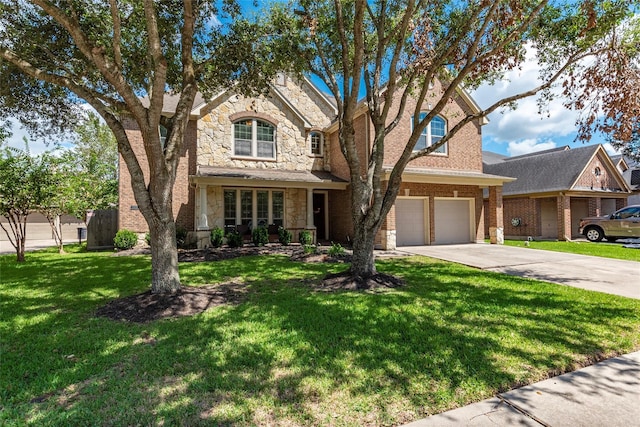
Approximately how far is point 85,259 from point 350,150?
10.7 m

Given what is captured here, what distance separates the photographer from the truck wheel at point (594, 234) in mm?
17016

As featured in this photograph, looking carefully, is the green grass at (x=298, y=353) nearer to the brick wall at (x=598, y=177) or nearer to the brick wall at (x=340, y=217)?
the brick wall at (x=340, y=217)

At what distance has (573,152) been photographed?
20203mm

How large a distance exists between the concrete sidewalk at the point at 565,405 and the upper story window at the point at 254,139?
49.0 feet

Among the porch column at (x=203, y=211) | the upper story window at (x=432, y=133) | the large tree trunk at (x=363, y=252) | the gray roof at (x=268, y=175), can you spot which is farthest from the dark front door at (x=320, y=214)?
the large tree trunk at (x=363, y=252)

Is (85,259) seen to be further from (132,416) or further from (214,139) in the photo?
(132,416)

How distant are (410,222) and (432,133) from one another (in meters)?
4.45

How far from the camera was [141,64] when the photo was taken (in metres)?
8.13

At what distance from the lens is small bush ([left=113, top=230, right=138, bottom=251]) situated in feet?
45.3

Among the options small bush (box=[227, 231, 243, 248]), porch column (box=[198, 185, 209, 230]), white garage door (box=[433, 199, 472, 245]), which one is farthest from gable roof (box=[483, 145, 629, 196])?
porch column (box=[198, 185, 209, 230])

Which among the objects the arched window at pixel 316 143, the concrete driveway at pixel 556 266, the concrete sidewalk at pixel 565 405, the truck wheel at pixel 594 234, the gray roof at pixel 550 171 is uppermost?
the arched window at pixel 316 143

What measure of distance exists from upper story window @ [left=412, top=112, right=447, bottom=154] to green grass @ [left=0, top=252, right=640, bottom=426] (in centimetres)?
976

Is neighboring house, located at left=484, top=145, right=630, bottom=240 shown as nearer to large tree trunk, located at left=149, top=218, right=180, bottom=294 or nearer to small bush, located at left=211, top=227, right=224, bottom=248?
small bush, located at left=211, top=227, right=224, bottom=248

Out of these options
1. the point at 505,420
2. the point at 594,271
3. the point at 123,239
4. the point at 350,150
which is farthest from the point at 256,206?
the point at 505,420
